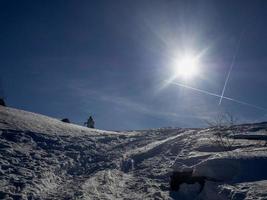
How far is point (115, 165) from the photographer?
2019cm

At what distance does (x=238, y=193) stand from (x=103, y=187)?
18.3 feet

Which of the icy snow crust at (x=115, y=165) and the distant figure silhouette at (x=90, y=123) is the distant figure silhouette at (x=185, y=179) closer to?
the icy snow crust at (x=115, y=165)

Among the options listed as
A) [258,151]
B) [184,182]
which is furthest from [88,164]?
[258,151]

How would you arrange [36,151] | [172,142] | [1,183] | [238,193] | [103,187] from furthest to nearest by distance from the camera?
[172,142]
[36,151]
[103,187]
[1,183]
[238,193]

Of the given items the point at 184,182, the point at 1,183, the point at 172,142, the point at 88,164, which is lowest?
the point at 1,183

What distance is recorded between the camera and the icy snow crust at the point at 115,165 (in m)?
14.3

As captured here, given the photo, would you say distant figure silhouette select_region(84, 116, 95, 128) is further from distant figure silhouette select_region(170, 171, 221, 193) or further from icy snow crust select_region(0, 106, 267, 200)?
distant figure silhouette select_region(170, 171, 221, 193)

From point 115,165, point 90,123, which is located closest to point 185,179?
point 115,165

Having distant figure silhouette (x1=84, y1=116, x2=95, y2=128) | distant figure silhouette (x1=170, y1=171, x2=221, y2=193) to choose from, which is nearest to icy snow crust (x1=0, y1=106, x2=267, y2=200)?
distant figure silhouette (x1=170, y1=171, x2=221, y2=193)

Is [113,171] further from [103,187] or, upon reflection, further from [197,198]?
[197,198]

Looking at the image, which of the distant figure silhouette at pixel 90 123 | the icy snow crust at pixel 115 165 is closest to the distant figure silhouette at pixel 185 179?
the icy snow crust at pixel 115 165

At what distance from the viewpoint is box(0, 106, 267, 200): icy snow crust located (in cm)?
1427

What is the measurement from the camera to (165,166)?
19281 mm

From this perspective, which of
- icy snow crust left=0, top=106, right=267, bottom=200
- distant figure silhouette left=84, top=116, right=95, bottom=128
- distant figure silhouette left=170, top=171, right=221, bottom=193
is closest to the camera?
icy snow crust left=0, top=106, right=267, bottom=200
